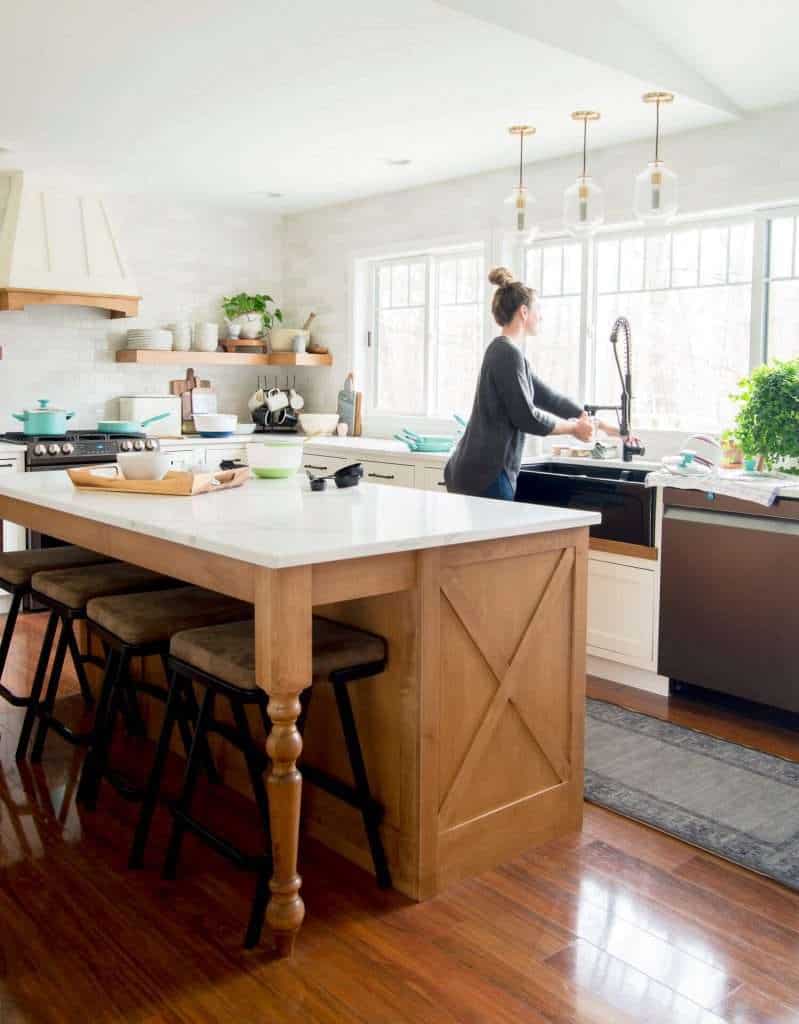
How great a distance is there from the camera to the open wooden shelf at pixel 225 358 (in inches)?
249

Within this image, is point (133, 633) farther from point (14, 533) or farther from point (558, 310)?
point (558, 310)

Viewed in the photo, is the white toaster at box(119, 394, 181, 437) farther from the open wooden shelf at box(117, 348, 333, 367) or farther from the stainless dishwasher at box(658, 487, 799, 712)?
the stainless dishwasher at box(658, 487, 799, 712)

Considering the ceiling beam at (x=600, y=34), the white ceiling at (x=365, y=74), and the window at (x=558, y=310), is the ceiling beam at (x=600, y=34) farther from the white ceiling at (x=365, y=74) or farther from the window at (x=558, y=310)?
the window at (x=558, y=310)

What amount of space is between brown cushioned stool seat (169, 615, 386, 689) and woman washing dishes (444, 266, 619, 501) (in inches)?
58.8

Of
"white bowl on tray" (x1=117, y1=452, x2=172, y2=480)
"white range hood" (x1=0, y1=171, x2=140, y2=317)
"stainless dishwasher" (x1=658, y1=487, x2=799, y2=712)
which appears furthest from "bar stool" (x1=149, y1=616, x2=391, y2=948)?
"white range hood" (x1=0, y1=171, x2=140, y2=317)

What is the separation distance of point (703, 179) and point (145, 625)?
339cm

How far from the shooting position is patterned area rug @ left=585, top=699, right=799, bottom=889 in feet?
9.17

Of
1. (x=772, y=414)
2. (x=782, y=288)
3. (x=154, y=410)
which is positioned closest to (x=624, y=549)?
(x=772, y=414)

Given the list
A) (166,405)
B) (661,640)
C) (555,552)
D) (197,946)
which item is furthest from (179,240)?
(197,946)

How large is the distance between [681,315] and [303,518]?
3.01 meters

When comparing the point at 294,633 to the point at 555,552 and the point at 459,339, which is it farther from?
the point at 459,339

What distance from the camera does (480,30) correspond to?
3383mm

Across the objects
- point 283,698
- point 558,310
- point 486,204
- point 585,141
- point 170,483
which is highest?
point 585,141

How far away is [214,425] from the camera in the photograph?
20.6 feet
